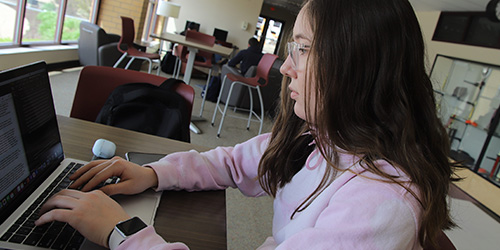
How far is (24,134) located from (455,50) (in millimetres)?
7894

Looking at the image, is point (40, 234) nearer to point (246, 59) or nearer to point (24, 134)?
point (24, 134)

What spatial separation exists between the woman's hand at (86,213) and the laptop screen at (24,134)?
7 cm

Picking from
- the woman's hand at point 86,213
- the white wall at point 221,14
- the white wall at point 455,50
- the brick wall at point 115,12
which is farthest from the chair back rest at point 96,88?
the white wall at point 221,14

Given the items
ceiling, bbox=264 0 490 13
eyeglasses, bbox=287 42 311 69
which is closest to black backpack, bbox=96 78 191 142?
eyeglasses, bbox=287 42 311 69

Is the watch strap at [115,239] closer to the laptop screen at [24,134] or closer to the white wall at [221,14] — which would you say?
the laptop screen at [24,134]

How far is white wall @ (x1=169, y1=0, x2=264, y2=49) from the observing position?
9508 mm

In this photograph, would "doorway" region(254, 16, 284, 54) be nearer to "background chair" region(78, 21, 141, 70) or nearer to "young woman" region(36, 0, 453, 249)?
"background chair" region(78, 21, 141, 70)

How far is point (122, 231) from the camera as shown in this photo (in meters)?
0.64

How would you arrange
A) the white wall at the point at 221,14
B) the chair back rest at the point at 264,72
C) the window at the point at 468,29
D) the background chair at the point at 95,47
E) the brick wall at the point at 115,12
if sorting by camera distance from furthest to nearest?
the white wall at the point at 221,14
the brick wall at the point at 115,12
the window at the point at 468,29
the background chair at the point at 95,47
the chair back rest at the point at 264,72

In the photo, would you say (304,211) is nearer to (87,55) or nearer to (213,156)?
(213,156)

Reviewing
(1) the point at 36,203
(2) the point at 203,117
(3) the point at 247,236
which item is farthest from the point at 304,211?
(2) the point at 203,117

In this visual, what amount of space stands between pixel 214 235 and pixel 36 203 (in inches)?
14.0

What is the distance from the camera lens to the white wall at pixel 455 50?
237 inches

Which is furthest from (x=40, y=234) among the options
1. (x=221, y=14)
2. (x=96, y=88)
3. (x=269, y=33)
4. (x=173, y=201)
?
(x=269, y=33)
